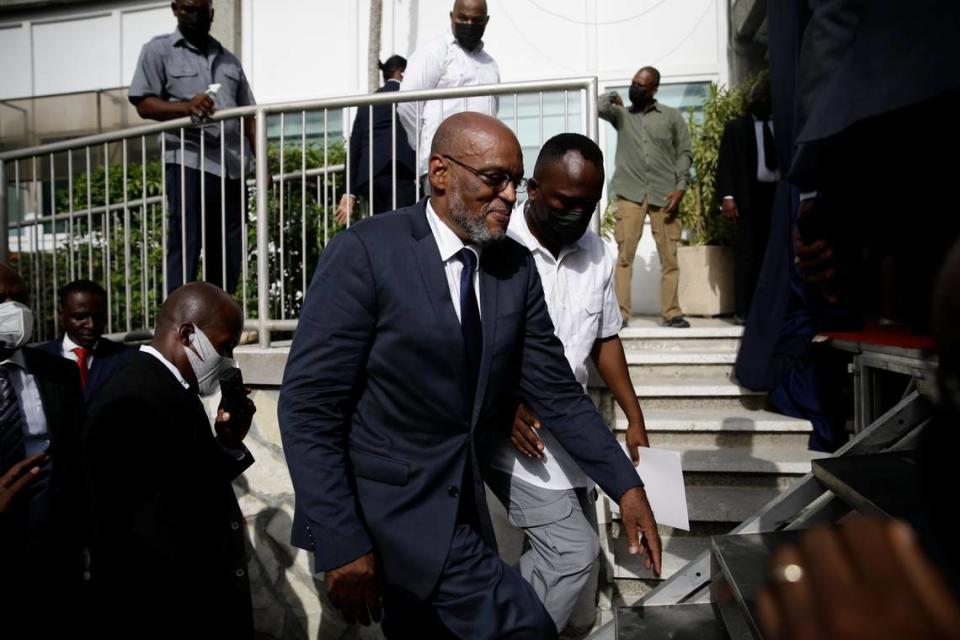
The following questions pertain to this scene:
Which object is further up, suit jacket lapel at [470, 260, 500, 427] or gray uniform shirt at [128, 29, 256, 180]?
gray uniform shirt at [128, 29, 256, 180]

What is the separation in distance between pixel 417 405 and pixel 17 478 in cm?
170

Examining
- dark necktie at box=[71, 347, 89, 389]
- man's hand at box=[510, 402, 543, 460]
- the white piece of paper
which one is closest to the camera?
the white piece of paper

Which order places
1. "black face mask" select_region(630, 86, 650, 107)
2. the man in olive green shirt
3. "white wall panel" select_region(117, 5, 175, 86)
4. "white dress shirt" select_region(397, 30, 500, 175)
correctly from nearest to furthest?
"white dress shirt" select_region(397, 30, 500, 175) < the man in olive green shirt < "black face mask" select_region(630, 86, 650, 107) < "white wall panel" select_region(117, 5, 175, 86)

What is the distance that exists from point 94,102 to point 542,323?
1064 centimetres

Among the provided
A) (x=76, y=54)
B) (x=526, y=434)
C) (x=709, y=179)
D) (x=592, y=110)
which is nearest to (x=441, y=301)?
(x=526, y=434)

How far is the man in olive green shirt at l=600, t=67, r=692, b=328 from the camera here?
639 centimetres

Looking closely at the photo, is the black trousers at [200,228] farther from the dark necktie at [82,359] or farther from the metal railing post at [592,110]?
the metal railing post at [592,110]

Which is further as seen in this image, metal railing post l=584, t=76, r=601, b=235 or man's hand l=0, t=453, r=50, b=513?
metal railing post l=584, t=76, r=601, b=235

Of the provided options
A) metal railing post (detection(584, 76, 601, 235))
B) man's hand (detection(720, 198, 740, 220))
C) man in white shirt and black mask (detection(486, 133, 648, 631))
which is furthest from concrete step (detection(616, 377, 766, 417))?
man's hand (detection(720, 198, 740, 220))

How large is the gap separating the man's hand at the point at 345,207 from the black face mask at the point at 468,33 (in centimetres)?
126

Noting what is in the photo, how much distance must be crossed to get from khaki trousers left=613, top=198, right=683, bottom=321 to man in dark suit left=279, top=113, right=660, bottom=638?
13.1 ft

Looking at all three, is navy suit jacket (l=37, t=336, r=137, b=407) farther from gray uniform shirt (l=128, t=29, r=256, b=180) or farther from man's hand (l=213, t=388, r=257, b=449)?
man's hand (l=213, t=388, r=257, b=449)

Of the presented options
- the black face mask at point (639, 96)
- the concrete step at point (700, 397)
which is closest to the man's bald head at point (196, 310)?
the concrete step at point (700, 397)

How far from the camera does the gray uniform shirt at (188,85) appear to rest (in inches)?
190
